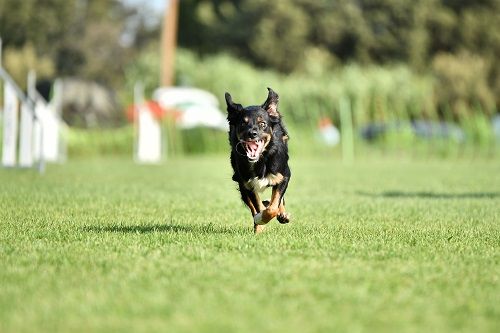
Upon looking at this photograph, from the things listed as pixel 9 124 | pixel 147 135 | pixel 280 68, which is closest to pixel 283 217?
pixel 9 124

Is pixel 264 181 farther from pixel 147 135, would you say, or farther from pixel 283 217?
pixel 147 135

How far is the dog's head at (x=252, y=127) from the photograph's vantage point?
22.6 ft

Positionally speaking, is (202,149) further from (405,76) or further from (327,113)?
(405,76)

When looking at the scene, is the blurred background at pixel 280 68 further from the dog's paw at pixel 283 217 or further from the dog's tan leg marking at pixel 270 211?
the dog's tan leg marking at pixel 270 211

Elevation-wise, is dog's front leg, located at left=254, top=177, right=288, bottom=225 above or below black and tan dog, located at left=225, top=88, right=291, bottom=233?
below

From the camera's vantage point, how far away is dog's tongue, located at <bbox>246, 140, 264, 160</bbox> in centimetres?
689

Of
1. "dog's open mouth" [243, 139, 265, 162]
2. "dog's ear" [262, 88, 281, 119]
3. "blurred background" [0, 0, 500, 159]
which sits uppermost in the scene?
"blurred background" [0, 0, 500, 159]

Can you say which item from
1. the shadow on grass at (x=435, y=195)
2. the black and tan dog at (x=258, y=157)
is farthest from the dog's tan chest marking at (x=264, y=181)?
the shadow on grass at (x=435, y=195)

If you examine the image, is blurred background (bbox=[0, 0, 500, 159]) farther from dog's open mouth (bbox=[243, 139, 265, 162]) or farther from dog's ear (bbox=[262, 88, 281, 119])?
dog's open mouth (bbox=[243, 139, 265, 162])

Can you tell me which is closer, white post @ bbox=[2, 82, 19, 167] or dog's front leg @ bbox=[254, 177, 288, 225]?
dog's front leg @ bbox=[254, 177, 288, 225]

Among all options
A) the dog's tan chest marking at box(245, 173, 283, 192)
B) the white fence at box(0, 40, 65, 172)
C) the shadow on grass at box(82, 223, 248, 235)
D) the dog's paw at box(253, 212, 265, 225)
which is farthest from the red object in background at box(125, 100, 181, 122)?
the dog's paw at box(253, 212, 265, 225)

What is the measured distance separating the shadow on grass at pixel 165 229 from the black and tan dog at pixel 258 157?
0.38 metres

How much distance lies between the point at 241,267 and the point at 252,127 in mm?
1812

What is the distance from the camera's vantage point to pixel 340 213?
9320 mm
